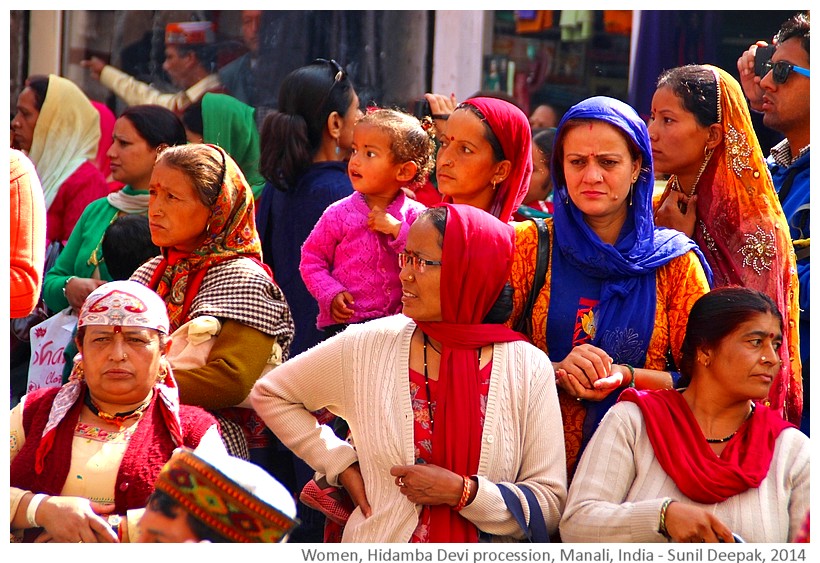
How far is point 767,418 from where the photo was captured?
3.39 meters

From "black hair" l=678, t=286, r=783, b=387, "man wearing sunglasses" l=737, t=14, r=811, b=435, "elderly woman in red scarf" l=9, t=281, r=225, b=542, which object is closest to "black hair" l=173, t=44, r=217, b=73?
"man wearing sunglasses" l=737, t=14, r=811, b=435

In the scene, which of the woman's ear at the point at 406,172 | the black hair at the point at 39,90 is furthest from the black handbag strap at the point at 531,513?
the black hair at the point at 39,90

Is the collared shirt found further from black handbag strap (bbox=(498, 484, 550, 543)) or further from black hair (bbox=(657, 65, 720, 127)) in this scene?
black handbag strap (bbox=(498, 484, 550, 543))

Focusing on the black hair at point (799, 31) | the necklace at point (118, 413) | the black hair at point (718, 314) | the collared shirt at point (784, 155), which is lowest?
the necklace at point (118, 413)

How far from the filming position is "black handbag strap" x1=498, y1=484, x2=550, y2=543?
10.5ft

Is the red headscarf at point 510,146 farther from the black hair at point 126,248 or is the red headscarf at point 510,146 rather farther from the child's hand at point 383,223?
the black hair at point 126,248

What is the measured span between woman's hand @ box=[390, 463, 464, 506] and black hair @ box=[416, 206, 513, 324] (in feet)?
1.55

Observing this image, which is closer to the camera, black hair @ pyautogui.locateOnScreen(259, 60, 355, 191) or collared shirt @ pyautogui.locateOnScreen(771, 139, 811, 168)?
collared shirt @ pyautogui.locateOnScreen(771, 139, 811, 168)

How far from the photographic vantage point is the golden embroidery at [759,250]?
3.80 m

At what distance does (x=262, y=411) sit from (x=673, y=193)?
1.64 meters

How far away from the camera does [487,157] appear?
4.09 m

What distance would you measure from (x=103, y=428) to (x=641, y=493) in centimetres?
154

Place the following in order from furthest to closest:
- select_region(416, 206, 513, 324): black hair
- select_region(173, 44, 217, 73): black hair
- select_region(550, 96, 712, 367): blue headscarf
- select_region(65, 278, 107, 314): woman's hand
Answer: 1. select_region(173, 44, 217, 73): black hair
2. select_region(65, 278, 107, 314): woman's hand
3. select_region(550, 96, 712, 367): blue headscarf
4. select_region(416, 206, 513, 324): black hair
